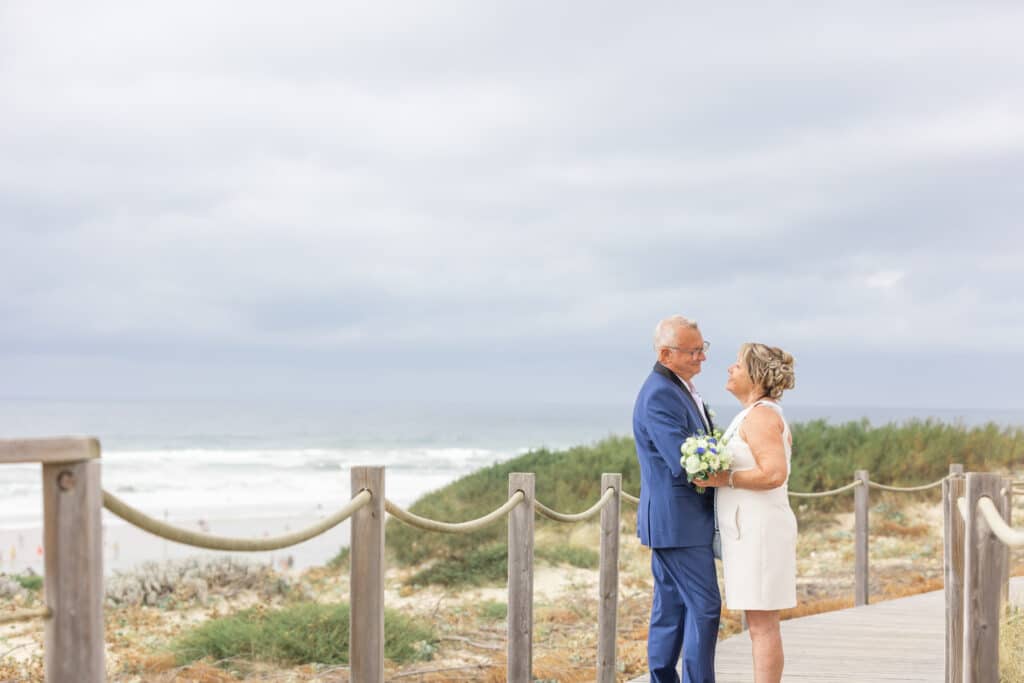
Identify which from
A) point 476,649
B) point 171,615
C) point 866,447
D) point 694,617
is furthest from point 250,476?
point 694,617

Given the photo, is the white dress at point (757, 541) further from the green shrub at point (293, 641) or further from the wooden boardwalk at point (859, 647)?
the green shrub at point (293, 641)

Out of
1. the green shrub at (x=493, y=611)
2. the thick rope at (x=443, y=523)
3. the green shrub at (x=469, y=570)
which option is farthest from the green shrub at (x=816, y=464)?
the thick rope at (x=443, y=523)

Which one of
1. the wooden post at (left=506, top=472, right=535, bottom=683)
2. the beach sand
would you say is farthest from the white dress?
the beach sand

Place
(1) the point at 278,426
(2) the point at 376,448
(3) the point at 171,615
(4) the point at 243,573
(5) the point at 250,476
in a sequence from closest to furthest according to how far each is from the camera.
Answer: (3) the point at 171,615 < (4) the point at 243,573 < (5) the point at 250,476 < (2) the point at 376,448 < (1) the point at 278,426

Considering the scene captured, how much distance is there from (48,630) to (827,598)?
1052cm

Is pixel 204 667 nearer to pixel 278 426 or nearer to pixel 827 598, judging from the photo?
pixel 827 598

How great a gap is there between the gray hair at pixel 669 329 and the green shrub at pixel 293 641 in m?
4.45

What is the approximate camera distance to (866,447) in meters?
19.4

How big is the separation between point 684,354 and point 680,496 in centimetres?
67

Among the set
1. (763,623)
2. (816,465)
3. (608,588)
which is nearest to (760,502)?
(763,623)

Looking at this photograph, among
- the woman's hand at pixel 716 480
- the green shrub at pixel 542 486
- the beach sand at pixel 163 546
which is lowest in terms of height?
the beach sand at pixel 163 546

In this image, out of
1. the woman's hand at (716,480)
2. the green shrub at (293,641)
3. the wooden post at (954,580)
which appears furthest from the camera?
the green shrub at (293,641)

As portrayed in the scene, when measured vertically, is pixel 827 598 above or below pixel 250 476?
above

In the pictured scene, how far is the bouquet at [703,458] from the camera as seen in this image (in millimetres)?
4609
